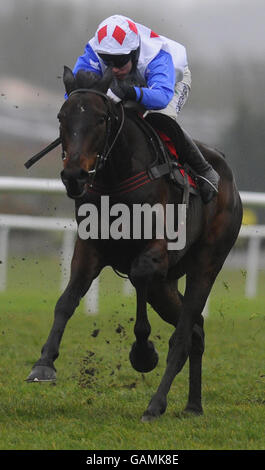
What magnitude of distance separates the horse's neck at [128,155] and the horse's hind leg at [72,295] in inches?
14.2

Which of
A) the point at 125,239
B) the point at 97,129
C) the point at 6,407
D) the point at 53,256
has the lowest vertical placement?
the point at 53,256

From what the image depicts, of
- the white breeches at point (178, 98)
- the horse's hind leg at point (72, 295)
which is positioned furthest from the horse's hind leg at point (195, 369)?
the white breeches at point (178, 98)

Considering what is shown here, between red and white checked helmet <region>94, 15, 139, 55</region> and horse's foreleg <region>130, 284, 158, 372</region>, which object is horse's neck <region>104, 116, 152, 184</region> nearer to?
red and white checked helmet <region>94, 15, 139, 55</region>

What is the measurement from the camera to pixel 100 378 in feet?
18.5

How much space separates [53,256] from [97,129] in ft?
29.5

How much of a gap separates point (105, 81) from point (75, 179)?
562 millimetres

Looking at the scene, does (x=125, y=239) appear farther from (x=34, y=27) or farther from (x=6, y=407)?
(x=34, y=27)

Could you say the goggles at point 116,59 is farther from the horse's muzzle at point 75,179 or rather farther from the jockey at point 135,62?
the horse's muzzle at point 75,179

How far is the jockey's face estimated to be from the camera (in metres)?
4.32

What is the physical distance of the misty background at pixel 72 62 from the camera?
1284cm

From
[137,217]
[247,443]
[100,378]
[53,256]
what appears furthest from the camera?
[53,256]

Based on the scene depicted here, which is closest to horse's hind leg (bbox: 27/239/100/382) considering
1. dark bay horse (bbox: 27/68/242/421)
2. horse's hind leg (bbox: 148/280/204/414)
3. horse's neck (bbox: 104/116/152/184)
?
dark bay horse (bbox: 27/68/242/421)

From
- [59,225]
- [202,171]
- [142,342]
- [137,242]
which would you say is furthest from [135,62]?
[59,225]

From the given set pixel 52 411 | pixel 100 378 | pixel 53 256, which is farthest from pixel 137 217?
pixel 53 256
